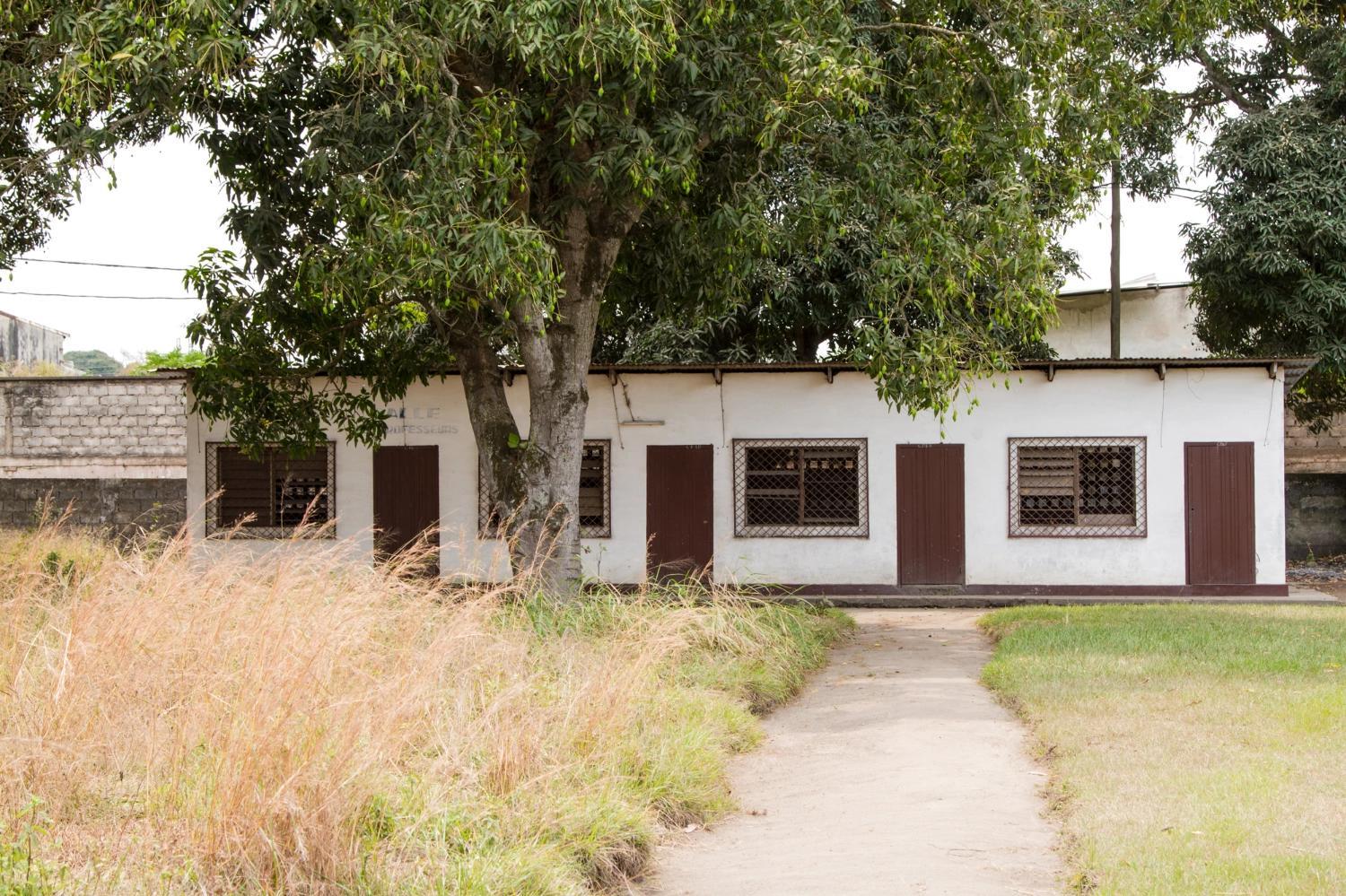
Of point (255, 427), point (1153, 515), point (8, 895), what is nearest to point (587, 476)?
point (255, 427)

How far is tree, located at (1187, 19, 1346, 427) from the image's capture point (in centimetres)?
1916

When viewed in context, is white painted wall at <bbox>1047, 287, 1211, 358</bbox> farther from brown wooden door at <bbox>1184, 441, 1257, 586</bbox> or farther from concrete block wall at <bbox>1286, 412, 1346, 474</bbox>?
brown wooden door at <bbox>1184, 441, 1257, 586</bbox>

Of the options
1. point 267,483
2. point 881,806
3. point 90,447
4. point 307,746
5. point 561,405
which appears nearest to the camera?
point 307,746

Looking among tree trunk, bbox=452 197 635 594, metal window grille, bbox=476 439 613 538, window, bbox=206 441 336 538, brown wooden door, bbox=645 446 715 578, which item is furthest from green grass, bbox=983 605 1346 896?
window, bbox=206 441 336 538

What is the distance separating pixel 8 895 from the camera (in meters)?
3.71

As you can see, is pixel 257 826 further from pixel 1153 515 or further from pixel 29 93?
pixel 1153 515

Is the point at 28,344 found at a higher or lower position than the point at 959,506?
higher

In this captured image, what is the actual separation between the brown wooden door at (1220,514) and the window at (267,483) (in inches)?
445

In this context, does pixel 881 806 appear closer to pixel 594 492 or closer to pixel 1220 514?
pixel 594 492

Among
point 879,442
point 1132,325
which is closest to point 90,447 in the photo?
point 879,442

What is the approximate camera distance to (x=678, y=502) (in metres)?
17.1

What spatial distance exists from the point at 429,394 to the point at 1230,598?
35.2 ft

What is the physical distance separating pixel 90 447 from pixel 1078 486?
55.3 ft

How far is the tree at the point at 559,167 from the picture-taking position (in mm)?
9617
